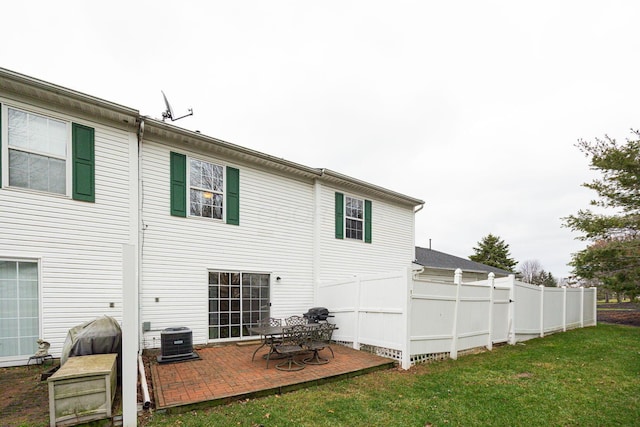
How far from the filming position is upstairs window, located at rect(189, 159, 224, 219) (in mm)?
7629

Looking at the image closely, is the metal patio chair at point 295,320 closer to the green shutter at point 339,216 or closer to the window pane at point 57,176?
the green shutter at point 339,216

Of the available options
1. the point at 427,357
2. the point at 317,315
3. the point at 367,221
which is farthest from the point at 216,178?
the point at 427,357

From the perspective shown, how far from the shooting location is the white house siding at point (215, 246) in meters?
6.89

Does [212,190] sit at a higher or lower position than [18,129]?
lower

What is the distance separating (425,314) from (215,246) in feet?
18.0

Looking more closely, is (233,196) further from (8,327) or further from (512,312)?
(512,312)

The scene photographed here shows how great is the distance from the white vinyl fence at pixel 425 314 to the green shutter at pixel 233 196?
350 centimetres

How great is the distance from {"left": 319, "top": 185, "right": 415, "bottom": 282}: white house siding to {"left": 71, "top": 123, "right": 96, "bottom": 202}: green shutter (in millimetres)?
6232

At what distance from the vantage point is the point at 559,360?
275 inches

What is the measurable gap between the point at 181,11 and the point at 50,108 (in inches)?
191

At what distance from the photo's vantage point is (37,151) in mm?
5656

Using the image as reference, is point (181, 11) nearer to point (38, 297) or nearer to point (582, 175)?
point (38, 297)

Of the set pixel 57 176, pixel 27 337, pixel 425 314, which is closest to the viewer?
pixel 27 337

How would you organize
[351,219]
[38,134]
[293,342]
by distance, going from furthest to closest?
[351,219] < [293,342] < [38,134]
